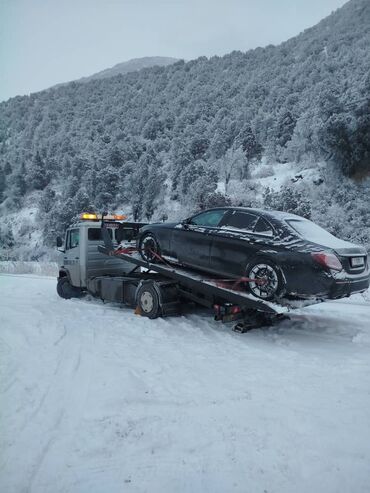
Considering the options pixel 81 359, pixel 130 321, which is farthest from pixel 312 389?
pixel 130 321

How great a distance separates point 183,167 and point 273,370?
26.1 meters

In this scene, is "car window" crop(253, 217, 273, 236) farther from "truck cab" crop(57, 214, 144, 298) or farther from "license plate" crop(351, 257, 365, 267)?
"truck cab" crop(57, 214, 144, 298)

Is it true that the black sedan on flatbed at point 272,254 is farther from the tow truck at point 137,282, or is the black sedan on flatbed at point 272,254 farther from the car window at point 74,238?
the car window at point 74,238

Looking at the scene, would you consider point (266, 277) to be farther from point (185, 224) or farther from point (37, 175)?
point (37, 175)

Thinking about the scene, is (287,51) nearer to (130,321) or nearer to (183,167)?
(183,167)

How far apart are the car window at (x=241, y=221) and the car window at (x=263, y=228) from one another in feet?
0.22

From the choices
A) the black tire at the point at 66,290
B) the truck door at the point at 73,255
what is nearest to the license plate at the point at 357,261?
the truck door at the point at 73,255

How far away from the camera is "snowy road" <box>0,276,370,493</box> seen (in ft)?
8.14

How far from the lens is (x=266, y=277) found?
573 centimetres

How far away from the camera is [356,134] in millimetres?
19688

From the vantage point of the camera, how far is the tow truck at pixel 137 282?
6188mm

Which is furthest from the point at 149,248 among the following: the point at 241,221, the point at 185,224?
the point at 241,221

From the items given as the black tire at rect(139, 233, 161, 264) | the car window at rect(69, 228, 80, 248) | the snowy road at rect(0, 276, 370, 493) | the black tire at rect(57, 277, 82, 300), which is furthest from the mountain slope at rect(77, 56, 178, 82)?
the snowy road at rect(0, 276, 370, 493)

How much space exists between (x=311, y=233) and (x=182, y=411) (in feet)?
12.5
